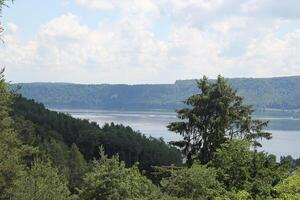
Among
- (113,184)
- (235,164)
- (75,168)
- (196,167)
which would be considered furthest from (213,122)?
(75,168)

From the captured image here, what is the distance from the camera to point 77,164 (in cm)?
9962

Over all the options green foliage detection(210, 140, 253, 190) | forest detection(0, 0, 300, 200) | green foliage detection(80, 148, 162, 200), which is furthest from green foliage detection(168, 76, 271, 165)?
green foliage detection(80, 148, 162, 200)

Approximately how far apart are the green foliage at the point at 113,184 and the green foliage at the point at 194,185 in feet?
7.17

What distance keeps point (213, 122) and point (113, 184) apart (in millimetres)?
13243

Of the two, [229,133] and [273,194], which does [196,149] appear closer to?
[229,133]

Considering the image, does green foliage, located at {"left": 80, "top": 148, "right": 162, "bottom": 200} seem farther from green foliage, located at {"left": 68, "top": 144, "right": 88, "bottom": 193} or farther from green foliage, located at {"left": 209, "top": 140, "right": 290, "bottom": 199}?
green foliage, located at {"left": 68, "top": 144, "right": 88, "bottom": 193}

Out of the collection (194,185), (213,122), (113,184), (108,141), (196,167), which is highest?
(213,122)

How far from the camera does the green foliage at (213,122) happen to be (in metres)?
31.3

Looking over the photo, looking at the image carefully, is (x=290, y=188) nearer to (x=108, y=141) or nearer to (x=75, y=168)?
(x=75, y=168)

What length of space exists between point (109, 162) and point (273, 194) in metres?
7.24

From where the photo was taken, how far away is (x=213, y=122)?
31281 millimetres

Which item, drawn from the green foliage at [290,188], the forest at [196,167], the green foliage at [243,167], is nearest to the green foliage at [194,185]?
the forest at [196,167]

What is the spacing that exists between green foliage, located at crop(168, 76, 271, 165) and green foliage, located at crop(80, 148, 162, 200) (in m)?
11.8

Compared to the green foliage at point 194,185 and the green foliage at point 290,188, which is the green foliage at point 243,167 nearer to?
the green foliage at point 194,185
